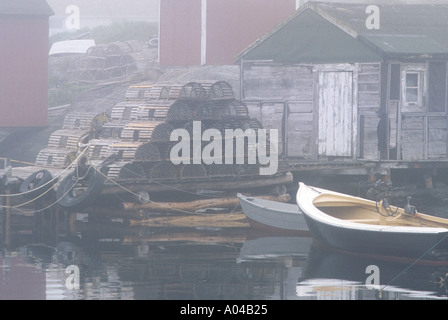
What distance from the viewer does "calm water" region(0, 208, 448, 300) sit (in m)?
16.0

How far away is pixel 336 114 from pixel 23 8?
13.2 metres

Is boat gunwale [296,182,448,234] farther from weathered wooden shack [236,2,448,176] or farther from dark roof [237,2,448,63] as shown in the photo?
dark roof [237,2,448,63]

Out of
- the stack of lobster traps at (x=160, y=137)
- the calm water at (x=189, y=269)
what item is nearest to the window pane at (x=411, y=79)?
the stack of lobster traps at (x=160, y=137)

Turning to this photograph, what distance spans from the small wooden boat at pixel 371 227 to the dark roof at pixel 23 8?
1545 centimetres

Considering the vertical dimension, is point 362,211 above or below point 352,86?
below

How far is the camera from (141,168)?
23719 millimetres

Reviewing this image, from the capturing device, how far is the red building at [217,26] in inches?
1346

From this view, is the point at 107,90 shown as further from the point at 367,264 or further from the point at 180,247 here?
the point at 367,264

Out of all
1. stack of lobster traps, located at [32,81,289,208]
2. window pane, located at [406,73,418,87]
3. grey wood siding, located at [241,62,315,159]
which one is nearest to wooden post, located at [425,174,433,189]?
window pane, located at [406,73,418,87]

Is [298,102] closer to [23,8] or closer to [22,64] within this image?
[22,64]

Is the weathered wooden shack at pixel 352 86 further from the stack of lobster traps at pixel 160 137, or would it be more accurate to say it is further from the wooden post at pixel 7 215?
the wooden post at pixel 7 215

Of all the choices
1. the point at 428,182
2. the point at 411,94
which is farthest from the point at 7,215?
the point at 428,182

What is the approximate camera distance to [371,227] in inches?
756
